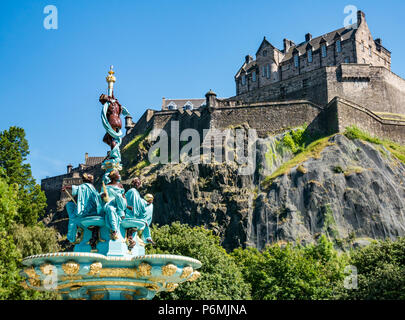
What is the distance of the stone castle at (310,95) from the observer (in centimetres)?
6212

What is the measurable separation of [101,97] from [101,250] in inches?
169

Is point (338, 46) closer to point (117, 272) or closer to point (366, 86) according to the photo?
point (366, 86)

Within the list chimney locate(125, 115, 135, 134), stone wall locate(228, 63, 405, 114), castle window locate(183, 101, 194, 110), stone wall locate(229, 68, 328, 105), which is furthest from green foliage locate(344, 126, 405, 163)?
chimney locate(125, 115, 135, 134)

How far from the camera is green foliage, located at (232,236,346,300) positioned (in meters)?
32.4

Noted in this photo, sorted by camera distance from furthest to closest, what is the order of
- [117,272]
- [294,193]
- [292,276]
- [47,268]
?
1. [294,193]
2. [292,276]
3. [117,272]
4. [47,268]

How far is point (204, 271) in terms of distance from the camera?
1220 inches

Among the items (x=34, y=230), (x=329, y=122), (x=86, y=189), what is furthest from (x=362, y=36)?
(x=86, y=189)

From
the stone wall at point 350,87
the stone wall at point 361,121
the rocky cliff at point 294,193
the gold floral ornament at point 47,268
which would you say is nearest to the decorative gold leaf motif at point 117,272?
the gold floral ornament at point 47,268

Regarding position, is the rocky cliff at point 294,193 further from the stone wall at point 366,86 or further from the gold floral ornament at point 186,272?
the gold floral ornament at point 186,272

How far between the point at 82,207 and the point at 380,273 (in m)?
19.8

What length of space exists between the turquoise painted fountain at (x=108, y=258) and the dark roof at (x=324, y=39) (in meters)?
62.3

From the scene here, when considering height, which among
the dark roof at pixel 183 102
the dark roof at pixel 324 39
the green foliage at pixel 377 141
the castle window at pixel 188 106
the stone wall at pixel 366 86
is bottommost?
the green foliage at pixel 377 141

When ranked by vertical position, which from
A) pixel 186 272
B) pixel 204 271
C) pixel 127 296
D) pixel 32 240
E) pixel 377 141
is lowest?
pixel 127 296

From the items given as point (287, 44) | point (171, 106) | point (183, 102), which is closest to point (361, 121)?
point (287, 44)
